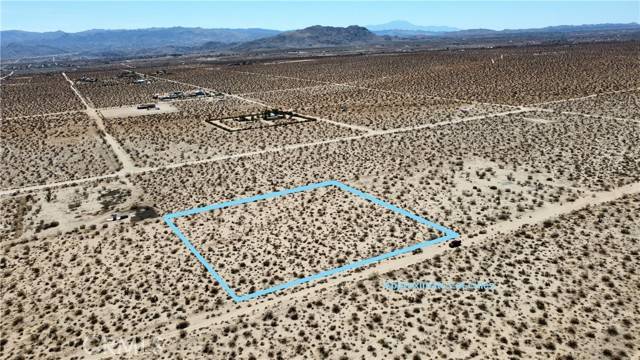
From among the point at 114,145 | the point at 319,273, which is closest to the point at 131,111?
the point at 114,145

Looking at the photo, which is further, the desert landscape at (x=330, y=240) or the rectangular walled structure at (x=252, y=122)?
the rectangular walled structure at (x=252, y=122)

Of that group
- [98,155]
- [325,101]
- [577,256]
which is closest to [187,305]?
[577,256]

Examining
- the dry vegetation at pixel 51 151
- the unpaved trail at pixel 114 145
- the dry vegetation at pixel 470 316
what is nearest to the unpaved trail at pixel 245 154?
the unpaved trail at pixel 114 145

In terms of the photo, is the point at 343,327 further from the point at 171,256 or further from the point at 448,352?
the point at 171,256

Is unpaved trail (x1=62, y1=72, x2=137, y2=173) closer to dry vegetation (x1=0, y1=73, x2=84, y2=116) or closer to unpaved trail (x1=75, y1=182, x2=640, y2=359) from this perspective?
dry vegetation (x1=0, y1=73, x2=84, y2=116)

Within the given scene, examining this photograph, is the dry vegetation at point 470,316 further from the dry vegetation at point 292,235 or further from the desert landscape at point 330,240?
the dry vegetation at point 292,235
